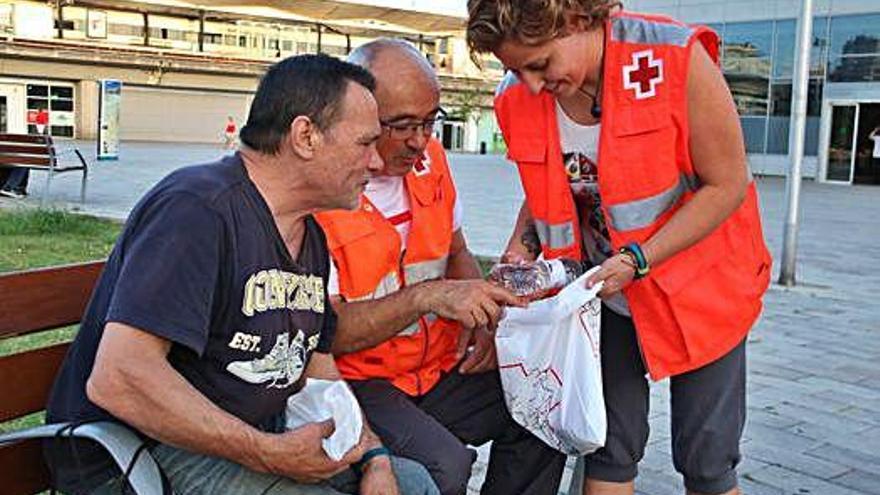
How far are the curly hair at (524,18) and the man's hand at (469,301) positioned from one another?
2.02 feet

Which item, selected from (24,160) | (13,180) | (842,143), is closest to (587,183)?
(24,160)

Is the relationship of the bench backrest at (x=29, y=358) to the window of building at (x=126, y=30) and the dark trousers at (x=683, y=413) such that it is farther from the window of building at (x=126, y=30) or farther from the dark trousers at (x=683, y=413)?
the window of building at (x=126, y=30)

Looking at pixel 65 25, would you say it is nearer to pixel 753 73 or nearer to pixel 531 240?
pixel 753 73

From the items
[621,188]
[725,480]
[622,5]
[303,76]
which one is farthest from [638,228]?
[303,76]

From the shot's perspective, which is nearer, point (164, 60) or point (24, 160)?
point (24, 160)

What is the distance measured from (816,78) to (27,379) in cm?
2913

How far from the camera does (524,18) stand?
2.33 metres

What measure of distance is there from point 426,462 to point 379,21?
69.7 meters

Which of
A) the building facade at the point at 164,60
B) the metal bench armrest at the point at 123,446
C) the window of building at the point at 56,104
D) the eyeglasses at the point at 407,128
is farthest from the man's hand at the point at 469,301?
→ the window of building at the point at 56,104

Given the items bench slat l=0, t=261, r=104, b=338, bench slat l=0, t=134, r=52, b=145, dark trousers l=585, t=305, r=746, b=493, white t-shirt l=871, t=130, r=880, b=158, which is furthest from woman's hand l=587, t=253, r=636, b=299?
white t-shirt l=871, t=130, r=880, b=158

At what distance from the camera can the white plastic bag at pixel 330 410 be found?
6.93 ft

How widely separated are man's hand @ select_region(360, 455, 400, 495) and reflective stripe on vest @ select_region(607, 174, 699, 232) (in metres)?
0.87

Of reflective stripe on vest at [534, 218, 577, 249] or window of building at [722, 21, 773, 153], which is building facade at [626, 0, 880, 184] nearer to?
window of building at [722, 21, 773, 153]

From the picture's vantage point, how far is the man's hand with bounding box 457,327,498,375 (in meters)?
2.89
